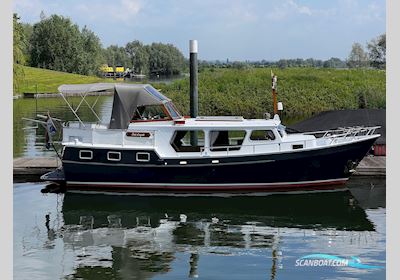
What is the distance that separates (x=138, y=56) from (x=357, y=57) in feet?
213

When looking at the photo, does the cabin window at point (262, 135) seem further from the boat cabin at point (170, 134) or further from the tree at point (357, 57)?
the tree at point (357, 57)

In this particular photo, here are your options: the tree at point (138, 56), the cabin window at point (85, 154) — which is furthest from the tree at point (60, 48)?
the cabin window at point (85, 154)

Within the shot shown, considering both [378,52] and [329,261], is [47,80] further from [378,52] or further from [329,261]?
[329,261]

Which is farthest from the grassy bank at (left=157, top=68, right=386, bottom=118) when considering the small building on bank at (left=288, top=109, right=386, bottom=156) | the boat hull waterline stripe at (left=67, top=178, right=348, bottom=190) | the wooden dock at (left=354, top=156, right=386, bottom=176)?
the boat hull waterline stripe at (left=67, top=178, right=348, bottom=190)

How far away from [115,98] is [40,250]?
7266 mm

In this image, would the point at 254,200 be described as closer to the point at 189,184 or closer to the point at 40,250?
the point at 189,184

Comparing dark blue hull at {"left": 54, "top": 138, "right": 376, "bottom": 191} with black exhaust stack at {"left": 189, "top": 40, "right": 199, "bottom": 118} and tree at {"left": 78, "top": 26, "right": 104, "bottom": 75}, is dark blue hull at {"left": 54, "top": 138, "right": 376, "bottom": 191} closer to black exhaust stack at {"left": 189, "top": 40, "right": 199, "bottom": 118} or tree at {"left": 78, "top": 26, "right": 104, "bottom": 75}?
black exhaust stack at {"left": 189, "top": 40, "right": 199, "bottom": 118}

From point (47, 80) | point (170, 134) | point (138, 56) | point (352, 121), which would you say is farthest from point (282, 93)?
point (138, 56)

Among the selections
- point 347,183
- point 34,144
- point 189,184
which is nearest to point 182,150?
point 189,184

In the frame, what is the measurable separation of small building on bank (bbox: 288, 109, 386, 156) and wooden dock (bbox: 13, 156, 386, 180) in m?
0.66

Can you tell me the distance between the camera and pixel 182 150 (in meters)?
20.0

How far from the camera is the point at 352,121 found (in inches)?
930

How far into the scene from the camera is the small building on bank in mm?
23172

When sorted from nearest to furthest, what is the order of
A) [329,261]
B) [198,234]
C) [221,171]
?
[329,261] < [198,234] < [221,171]
